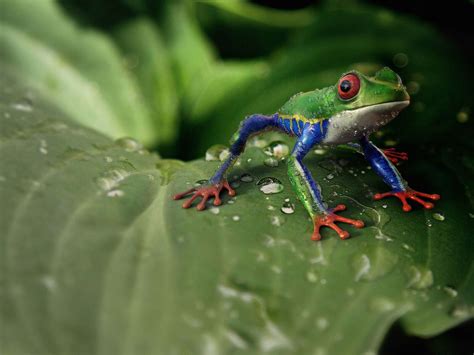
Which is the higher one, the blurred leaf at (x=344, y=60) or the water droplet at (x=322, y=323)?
the blurred leaf at (x=344, y=60)

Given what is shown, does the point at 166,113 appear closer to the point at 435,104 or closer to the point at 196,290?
the point at 435,104

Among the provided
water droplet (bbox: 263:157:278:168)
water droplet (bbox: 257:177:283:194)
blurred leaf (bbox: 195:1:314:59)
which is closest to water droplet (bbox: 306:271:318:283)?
water droplet (bbox: 257:177:283:194)

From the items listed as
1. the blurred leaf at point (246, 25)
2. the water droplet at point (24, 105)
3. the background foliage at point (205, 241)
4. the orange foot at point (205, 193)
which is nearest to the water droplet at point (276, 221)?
the background foliage at point (205, 241)

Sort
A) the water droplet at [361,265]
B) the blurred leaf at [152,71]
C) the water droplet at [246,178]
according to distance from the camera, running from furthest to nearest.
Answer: the blurred leaf at [152,71], the water droplet at [246,178], the water droplet at [361,265]

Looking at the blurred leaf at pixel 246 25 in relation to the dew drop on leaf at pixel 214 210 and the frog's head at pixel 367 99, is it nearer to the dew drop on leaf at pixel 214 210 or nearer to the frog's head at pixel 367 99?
the frog's head at pixel 367 99

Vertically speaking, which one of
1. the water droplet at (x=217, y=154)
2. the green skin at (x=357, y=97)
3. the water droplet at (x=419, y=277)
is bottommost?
the water droplet at (x=419, y=277)

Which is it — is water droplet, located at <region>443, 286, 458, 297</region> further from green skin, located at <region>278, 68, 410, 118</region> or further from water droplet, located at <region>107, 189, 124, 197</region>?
water droplet, located at <region>107, 189, 124, 197</region>

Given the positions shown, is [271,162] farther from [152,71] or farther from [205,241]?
[152,71]

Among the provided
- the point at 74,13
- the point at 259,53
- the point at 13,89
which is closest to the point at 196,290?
the point at 13,89
